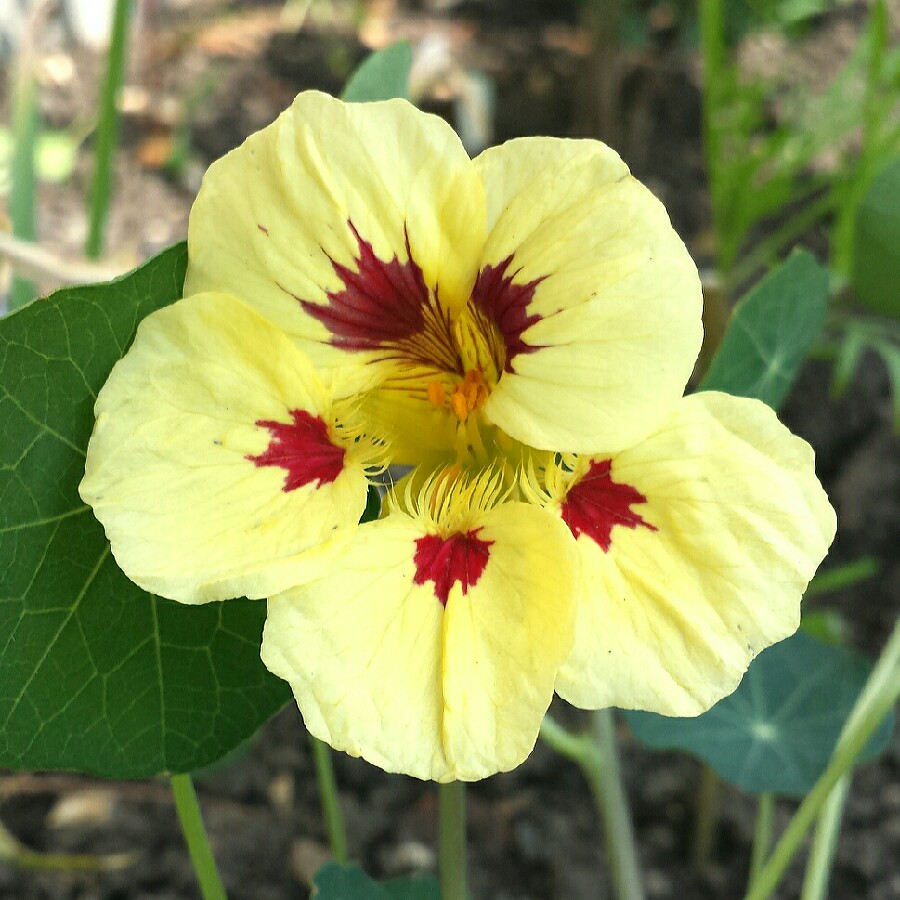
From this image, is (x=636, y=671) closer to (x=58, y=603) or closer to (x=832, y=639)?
(x=58, y=603)

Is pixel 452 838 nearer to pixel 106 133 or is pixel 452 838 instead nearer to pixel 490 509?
pixel 490 509

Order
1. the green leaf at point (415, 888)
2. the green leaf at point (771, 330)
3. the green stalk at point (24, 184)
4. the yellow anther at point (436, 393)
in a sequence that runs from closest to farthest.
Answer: the yellow anther at point (436, 393), the green leaf at point (771, 330), the green leaf at point (415, 888), the green stalk at point (24, 184)

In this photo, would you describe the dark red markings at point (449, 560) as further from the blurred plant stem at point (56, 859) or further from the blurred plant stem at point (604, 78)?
the blurred plant stem at point (604, 78)

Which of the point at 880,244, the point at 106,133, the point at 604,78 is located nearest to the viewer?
the point at 880,244

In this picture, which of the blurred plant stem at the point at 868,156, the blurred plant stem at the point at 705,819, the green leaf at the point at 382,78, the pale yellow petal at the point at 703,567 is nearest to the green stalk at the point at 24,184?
the green leaf at the point at 382,78

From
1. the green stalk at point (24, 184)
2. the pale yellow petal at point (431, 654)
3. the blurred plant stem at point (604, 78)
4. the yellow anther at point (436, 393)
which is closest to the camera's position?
the pale yellow petal at point (431, 654)

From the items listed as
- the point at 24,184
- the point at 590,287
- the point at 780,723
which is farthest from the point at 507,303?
the point at 24,184
